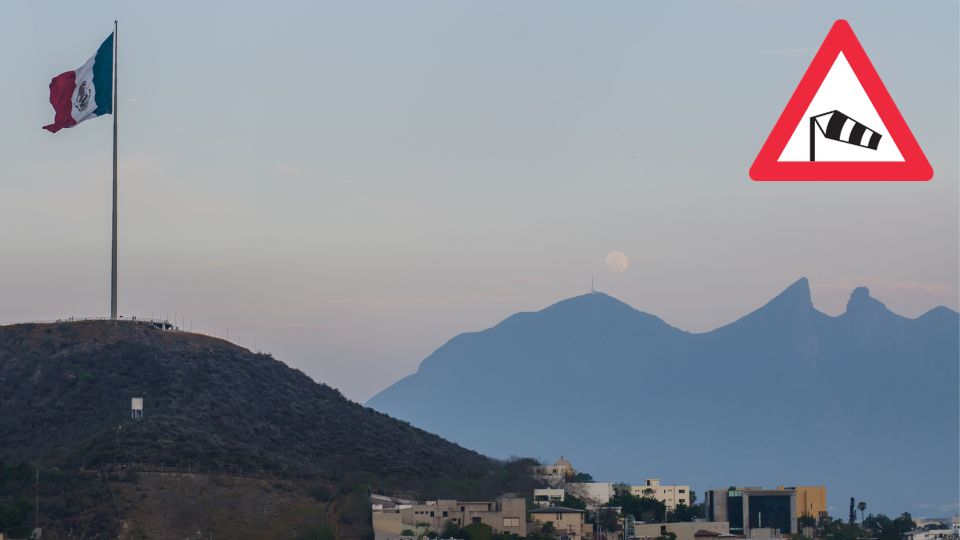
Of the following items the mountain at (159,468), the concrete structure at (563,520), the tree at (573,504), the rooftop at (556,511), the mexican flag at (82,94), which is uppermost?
the mexican flag at (82,94)

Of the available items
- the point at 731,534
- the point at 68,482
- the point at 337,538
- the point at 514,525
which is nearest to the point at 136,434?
the point at 68,482

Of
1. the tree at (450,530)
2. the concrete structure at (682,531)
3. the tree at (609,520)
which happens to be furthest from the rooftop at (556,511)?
the tree at (450,530)

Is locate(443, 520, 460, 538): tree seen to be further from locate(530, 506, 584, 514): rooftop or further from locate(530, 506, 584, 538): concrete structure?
locate(530, 506, 584, 514): rooftop

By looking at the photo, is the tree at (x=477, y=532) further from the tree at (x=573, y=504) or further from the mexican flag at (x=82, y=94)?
the mexican flag at (x=82, y=94)

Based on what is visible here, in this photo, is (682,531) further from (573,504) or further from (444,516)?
(444,516)

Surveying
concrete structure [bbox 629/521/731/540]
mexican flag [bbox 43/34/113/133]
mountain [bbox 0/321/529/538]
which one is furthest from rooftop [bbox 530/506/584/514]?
mexican flag [bbox 43/34/113/133]
